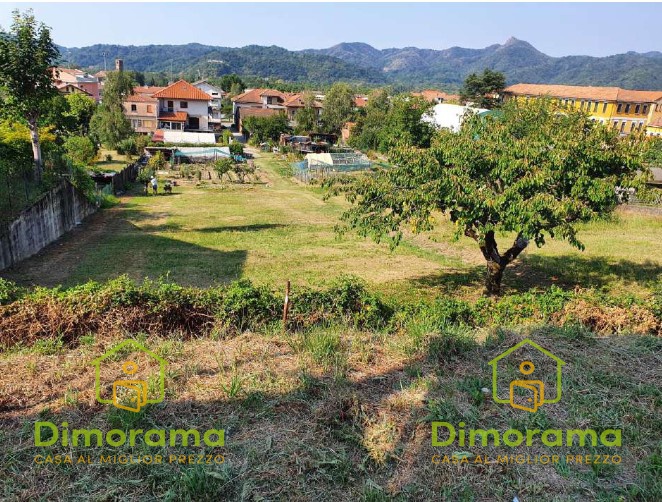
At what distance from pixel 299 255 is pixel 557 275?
797 centimetres

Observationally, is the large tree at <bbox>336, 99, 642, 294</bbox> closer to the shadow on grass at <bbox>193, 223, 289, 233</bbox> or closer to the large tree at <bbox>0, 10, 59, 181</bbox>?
the shadow on grass at <bbox>193, 223, 289, 233</bbox>

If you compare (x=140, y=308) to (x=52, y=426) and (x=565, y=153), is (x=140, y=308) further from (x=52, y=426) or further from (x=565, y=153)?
(x=565, y=153)

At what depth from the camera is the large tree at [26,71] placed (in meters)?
15.4

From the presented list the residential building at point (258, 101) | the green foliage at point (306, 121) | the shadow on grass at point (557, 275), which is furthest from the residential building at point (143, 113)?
the shadow on grass at point (557, 275)

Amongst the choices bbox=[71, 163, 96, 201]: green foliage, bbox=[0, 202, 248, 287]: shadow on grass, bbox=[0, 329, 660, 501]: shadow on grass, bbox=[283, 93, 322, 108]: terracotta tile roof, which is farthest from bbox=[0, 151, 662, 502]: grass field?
bbox=[283, 93, 322, 108]: terracotta tile roof

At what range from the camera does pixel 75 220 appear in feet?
61.8

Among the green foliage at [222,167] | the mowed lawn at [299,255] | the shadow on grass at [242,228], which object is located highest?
the green foliage at [222,167]

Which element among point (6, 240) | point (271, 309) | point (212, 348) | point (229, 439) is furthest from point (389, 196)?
point (6, 240)

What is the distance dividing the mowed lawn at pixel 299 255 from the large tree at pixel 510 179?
52.3 inches

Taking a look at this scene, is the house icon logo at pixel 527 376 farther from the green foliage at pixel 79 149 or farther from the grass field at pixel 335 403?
the green foliage at pixel 79 149

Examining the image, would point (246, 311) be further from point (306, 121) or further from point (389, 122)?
point (306, 121)

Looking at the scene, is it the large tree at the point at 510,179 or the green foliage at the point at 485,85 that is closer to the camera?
the large tree at the point at 510,179

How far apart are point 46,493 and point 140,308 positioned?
335 centimetres

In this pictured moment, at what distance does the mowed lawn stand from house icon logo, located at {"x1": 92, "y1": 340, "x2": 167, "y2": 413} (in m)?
5.96
